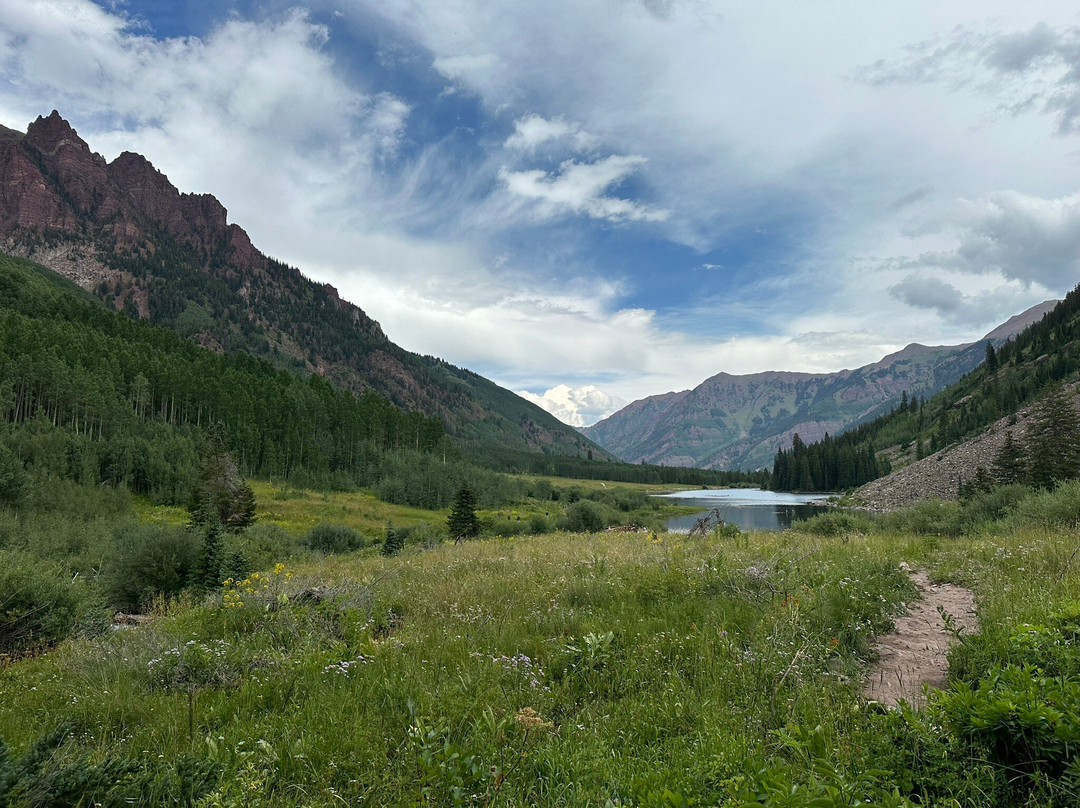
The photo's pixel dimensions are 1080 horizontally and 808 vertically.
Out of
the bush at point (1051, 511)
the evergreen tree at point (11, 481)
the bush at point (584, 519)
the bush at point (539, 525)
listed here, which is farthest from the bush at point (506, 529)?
the evergreen tree at point (11, 481)

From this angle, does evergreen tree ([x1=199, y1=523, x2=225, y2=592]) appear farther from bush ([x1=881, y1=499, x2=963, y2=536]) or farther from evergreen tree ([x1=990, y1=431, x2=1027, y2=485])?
evergreen tree ([x1=990, y1=431, x2=1027, y2=485])

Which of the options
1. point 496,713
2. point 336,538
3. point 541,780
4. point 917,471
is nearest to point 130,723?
point 496,713

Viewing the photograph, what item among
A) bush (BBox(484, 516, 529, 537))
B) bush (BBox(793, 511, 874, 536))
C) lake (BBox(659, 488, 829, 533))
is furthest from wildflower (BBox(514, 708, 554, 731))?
bush (BBox(484, 516, 529, 537))

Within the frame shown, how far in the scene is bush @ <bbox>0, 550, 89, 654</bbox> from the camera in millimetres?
8914

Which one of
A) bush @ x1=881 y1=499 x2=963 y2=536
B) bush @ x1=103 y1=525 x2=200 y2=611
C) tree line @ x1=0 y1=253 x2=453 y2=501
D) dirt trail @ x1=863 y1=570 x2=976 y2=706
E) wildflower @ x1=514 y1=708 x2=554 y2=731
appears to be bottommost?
bush @ x1=103 y1=525 x2=200 y2=611

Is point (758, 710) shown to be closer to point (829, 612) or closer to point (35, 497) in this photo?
point (829, 612)

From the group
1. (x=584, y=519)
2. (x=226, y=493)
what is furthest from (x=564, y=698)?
(x=226, y=493)

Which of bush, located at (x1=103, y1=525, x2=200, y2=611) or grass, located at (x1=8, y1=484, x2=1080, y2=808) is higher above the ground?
grass, located at (x1=8, y1=484, x2=1080, y2=808)

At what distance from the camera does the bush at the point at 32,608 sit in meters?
8.91

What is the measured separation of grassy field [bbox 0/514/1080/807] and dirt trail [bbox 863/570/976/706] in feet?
0.79

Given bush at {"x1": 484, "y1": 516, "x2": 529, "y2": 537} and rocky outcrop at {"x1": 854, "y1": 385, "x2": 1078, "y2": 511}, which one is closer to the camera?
bush at {"x1": 484, "y1": 516, "x2": 529, "y2": 537}

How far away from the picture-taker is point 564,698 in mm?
4934

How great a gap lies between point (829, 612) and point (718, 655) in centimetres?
222

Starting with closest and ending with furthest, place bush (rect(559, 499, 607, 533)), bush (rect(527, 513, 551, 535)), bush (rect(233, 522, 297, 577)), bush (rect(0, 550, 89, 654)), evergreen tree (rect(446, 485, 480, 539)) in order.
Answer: bush (rect(0, 550, 89, 654)), bush (rect(233, 522, 297, 577)), bush (rect(559, 499, 607, 533)), evergreen tree (rect(446, 485, 480, 539)), bush (rect(527, 513, 551, 535))
